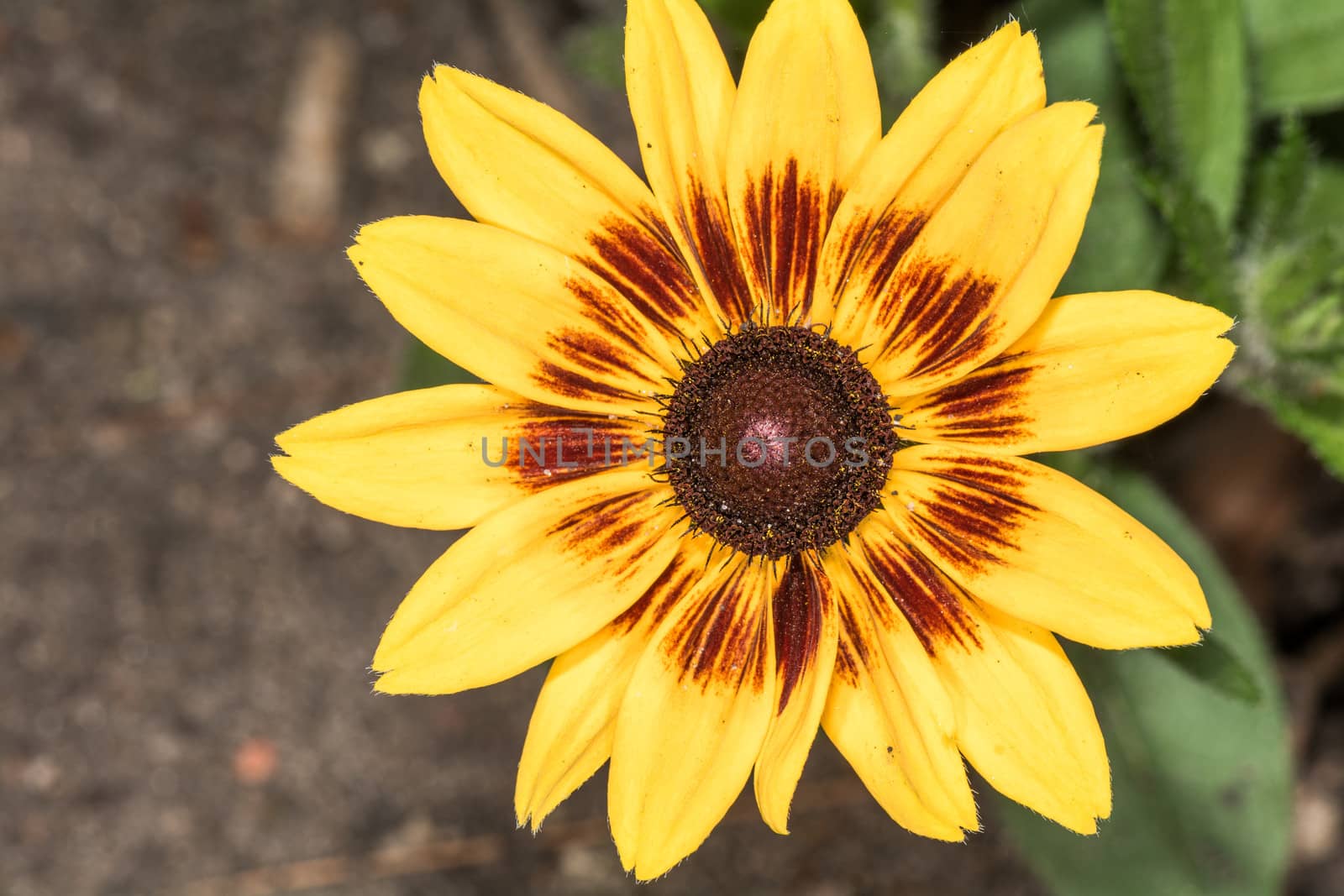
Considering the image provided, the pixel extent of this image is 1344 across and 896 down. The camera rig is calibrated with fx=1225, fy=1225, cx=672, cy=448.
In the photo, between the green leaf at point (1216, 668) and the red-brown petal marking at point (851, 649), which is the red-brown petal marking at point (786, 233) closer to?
the red-brown petal marking at point (851, 649)

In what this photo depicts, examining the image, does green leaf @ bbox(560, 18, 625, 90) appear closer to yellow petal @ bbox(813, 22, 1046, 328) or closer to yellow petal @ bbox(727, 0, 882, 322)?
yellow petal @ bbox(727, 0, 882, 322)

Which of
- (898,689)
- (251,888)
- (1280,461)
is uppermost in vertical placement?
(898,689)

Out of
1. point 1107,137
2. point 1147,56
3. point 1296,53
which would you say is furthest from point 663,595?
point 1296,53

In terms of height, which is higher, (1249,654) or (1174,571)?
(1174,571)

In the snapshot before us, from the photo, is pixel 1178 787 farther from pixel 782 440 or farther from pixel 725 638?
pixel 782 440

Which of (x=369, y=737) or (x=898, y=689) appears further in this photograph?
(x=369, y=737)

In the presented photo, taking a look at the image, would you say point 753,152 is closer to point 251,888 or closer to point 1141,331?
point 1141,331

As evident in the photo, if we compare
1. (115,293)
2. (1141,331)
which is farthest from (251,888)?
(1141,331)
